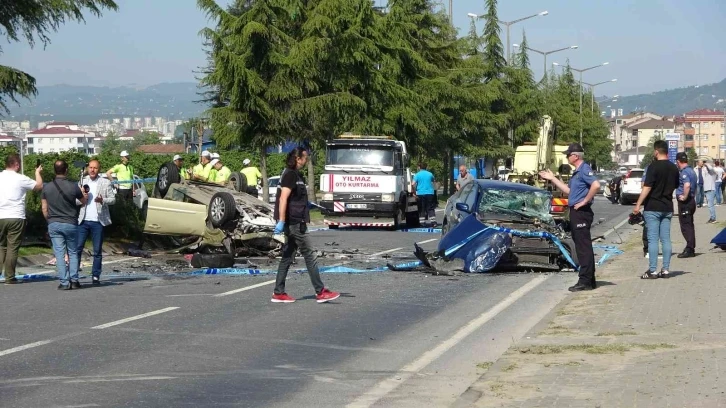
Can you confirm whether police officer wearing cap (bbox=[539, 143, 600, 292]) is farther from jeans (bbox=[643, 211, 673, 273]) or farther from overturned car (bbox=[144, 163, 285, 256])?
overturned car (bbox=[144, 163, 285, 256])

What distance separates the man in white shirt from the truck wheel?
17.2 meters

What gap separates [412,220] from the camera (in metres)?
31.8

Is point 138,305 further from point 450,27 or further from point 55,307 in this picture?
point 450,27

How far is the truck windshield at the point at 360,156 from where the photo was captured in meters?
30.4

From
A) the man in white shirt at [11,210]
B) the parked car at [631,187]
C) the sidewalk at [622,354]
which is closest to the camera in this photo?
the sidewalk at [622,354]

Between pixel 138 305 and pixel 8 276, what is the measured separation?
3.42 m

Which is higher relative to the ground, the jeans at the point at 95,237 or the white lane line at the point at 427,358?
the jeans at the point at 95,237

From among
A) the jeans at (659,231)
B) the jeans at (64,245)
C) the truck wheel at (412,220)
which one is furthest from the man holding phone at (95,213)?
the truck wheel at (412,220)

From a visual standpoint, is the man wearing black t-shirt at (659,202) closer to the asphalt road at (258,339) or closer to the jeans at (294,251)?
the asphalt road at (258,339)

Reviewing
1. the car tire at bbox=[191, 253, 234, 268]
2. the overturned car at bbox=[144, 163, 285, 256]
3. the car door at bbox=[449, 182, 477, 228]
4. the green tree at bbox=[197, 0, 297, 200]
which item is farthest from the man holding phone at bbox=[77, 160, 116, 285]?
the green tree at bbox=[197, 0, 297, 200]

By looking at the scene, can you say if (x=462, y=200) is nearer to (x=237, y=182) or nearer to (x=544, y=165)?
(x=237, y=182)

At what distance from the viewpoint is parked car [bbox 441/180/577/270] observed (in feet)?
55.5

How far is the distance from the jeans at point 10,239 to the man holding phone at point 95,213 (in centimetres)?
84

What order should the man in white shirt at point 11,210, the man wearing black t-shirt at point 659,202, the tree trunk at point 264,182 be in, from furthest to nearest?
the tree trunk at point 264,182
the man in white shirt at point 11,210
the man wearing black t-shirt at point 659,202
